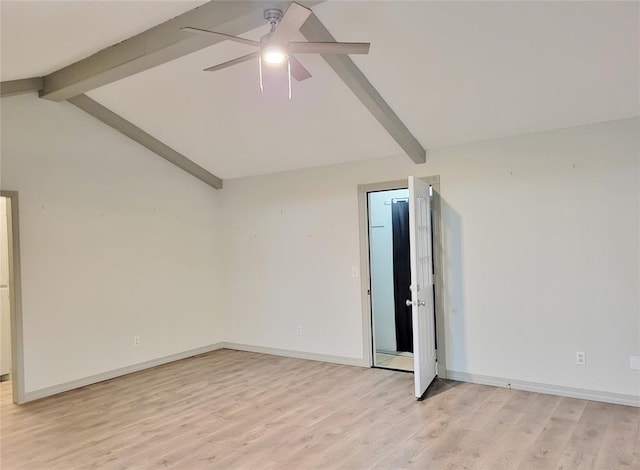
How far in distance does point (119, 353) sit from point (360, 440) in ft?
10.7

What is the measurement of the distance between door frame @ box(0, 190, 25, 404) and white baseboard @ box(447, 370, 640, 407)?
430 centimetres

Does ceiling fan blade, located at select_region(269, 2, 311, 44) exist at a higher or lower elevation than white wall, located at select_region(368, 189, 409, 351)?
higher

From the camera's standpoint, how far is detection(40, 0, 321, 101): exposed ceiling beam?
9.41 feet

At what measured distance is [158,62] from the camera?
11.7 feet

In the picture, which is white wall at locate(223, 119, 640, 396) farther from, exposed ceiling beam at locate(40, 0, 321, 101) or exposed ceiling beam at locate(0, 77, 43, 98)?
exposed ceiling beam at locate(0, 77, 43, 98)

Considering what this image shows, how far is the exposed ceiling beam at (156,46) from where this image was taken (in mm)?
2867

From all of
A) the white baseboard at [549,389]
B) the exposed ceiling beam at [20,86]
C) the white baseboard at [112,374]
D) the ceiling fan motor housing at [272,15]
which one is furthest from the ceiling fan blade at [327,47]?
the white baseboard at [112,374]

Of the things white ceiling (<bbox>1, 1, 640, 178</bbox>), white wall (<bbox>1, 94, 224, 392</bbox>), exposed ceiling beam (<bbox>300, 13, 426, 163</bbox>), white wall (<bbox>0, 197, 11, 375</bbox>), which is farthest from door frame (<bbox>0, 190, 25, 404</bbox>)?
exposed ceiling beam (<bbox>300, 13, 426, 163</bbox>)

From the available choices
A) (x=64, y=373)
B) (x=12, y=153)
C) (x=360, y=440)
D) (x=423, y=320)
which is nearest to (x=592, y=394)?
(x=423, y=320)

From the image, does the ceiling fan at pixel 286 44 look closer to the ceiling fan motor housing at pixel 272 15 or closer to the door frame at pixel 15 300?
the ceiling fan motor housing at pixel 272 15

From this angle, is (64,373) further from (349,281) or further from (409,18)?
(409,18)

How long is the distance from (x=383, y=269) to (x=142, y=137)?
3561 millimetres

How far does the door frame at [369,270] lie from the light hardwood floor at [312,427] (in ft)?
1.38

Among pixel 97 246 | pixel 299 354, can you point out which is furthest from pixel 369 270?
pixel 97 246
